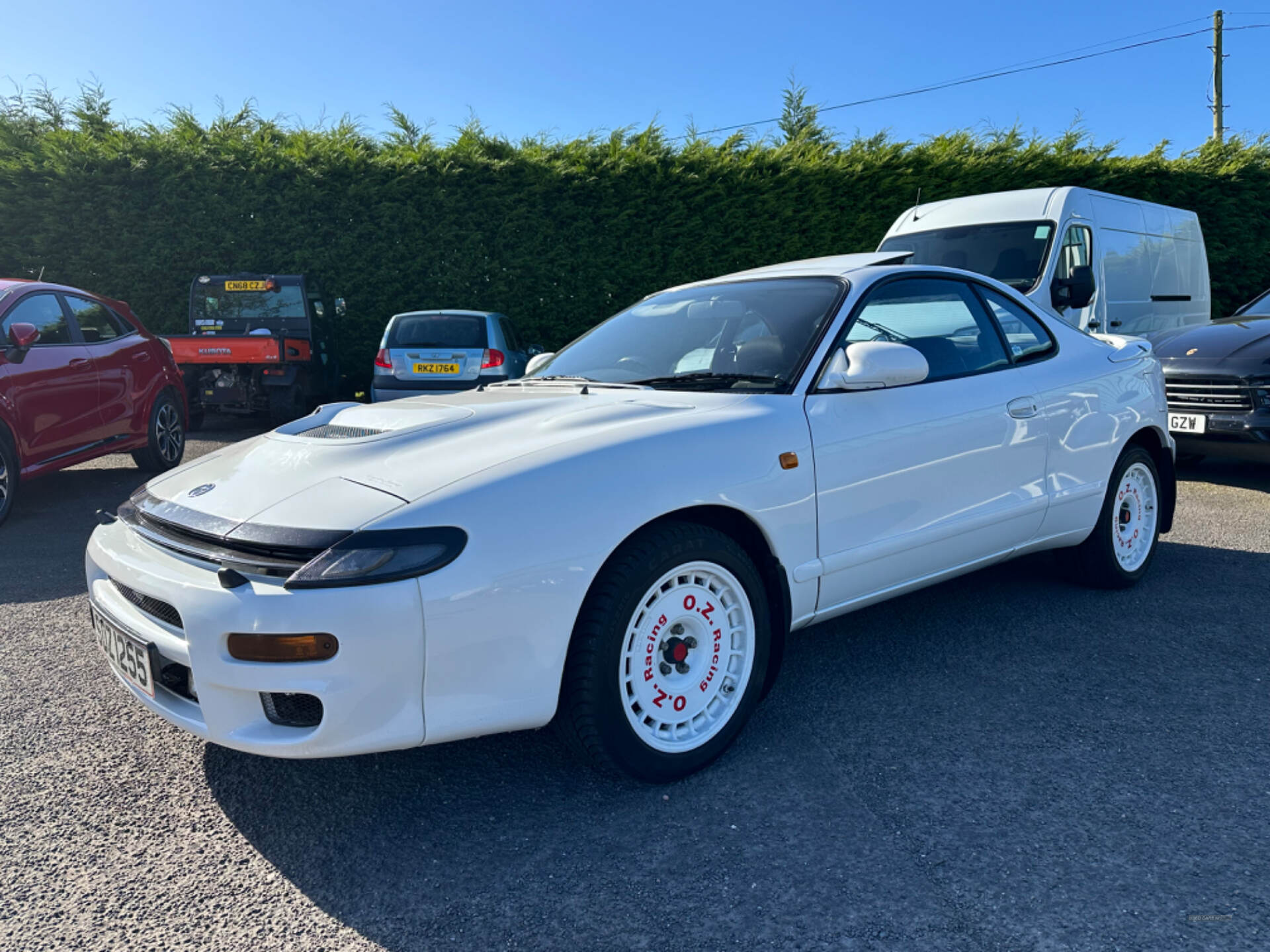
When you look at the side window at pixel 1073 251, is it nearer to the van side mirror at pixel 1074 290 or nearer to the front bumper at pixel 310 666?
the van side mirror at pixel 1074 290

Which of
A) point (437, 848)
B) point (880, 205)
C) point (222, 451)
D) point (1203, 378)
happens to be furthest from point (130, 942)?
point (880, 205)

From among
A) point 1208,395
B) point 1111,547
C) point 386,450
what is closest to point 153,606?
point 386,450

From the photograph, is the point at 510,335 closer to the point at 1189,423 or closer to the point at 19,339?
the point at 19,339

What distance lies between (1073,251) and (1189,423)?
7.16ft

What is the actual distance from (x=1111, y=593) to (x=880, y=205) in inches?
453

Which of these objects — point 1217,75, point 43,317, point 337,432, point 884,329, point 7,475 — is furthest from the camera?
point 1217,75

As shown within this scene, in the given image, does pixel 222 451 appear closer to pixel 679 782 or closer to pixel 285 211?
pixel 679 782

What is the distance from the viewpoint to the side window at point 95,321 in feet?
23.8

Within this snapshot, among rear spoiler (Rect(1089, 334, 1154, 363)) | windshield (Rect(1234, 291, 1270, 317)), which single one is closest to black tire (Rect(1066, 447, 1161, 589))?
rear spoiler (Rect(1089, 334, 1154, 363))

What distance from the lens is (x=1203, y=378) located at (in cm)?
702

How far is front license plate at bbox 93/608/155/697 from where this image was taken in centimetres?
250

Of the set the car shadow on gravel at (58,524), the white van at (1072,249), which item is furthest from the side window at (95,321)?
the white van at (1072,249)

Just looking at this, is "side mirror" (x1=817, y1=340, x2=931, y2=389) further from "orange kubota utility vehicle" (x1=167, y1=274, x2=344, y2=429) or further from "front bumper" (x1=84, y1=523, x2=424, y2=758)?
"orange kubota utility vehicle" (x1=167, y1=274, x2=344, y2=429)

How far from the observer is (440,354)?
9969 mm
